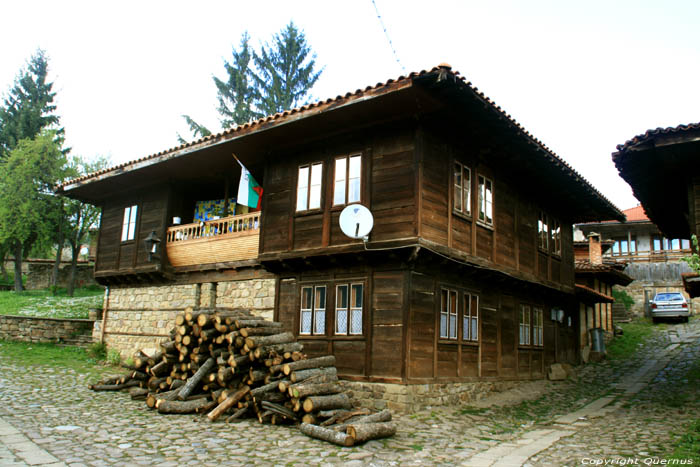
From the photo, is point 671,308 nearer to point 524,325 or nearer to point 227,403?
point 524,325

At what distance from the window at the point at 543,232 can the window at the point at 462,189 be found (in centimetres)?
431

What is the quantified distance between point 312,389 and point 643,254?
3282 centimetres

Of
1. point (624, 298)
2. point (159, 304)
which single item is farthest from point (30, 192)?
point (624, 298)

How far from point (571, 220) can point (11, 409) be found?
1592 centimetres

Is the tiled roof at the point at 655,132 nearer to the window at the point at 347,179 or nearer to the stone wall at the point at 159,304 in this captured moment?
the window at the point at 347,179

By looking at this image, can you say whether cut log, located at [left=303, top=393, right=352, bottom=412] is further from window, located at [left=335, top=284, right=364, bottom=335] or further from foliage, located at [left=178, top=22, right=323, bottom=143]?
foliage, located at [left=178, top=22, right=323, bottom=143]

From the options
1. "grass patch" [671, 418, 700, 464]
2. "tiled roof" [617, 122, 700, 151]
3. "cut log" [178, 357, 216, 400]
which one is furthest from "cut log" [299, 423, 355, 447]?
"tiled roof" [617, 122, 700, 151]

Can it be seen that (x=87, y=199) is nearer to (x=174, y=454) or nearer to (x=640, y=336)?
(x=174, y=454)

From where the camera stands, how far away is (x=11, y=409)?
898cm

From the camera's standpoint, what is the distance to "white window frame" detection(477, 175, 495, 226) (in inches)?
488

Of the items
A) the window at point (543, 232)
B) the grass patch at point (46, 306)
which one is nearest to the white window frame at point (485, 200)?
the window at point (543, 232)

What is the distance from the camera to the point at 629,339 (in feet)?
73.7

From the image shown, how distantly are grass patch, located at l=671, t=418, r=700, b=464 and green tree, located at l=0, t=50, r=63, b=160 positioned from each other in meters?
36.7

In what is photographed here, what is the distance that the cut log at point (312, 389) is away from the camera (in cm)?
812
